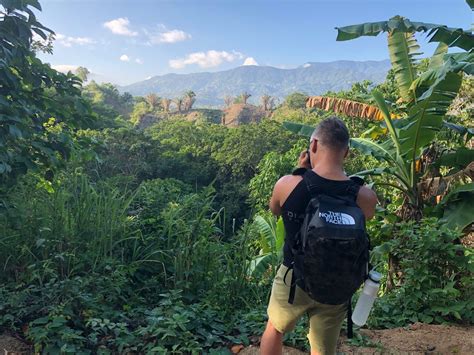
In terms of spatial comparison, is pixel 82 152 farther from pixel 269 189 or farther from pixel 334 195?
pixel 269 189

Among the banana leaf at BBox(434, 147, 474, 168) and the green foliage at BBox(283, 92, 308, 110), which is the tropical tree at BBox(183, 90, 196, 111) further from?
the banana leaf at BBox(434, 147, 474, 168)

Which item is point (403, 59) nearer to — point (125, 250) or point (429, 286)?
point (429, 286)

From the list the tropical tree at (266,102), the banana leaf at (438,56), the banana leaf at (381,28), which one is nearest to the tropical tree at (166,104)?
the tropical tree at (266,102)

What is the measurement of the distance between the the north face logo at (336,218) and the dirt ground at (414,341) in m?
1.23

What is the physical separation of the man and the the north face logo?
15cm

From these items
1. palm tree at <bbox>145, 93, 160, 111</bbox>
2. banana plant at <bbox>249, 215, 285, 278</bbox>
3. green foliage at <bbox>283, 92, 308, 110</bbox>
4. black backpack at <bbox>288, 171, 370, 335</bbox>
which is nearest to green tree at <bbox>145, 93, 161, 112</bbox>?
palm tree at <bbox>145, 93, 160, 111</bbox>

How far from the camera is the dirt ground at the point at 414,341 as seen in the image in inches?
112

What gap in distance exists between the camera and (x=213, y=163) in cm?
2348

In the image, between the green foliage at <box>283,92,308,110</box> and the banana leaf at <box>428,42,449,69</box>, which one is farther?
the green foliage at <box>283,92,308,110</box>

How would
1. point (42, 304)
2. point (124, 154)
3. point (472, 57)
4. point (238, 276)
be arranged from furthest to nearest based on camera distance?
1. point (124, 154)
2. point (472, 57)
3. point (238, 276)
4. point (42, 304)

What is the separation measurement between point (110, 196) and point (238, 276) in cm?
122

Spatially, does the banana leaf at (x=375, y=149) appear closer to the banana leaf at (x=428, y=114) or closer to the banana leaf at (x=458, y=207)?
the banana leaf at (x=428, y=114)

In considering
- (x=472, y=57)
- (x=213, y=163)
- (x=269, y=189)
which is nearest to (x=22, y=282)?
(x=472, y=57)

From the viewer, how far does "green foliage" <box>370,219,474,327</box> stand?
11.2 ft
